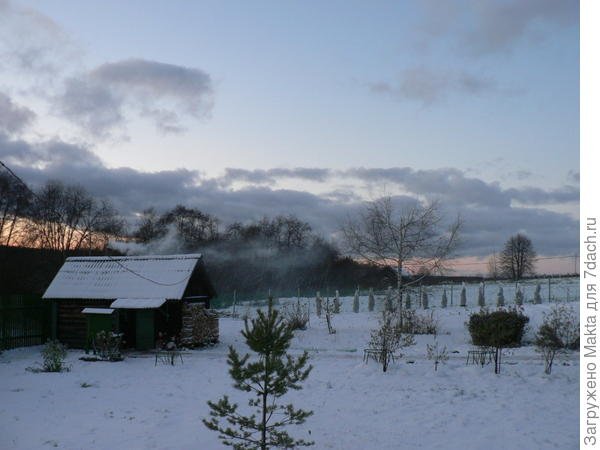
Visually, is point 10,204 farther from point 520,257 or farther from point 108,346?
point 520,257

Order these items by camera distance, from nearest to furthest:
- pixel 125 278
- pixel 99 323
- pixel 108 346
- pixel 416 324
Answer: pixel 108 346, pixel 99 323, pixel 125 278, pixel 416 324

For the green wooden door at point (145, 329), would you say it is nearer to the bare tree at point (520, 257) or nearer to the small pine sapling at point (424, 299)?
the small pine sapling at point (424, 299)

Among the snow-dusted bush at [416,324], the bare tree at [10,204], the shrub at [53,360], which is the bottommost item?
the shrub at [53,360]

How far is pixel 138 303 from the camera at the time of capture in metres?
22.2

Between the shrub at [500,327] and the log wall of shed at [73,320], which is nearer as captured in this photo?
the shrub at [500,327]

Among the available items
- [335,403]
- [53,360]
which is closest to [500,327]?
[335,403]

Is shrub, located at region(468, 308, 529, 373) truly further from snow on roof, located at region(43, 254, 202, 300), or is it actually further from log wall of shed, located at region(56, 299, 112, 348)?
log wall of shed, located at region(56, 299, 112, 348)

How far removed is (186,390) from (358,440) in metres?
6.11

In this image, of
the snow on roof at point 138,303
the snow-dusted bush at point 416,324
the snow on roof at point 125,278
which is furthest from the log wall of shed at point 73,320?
the snow-dusted bush at point 416,324

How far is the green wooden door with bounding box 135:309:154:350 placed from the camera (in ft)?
74.2

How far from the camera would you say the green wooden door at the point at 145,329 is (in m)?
22.6

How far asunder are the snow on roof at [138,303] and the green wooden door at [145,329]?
1.61 ft

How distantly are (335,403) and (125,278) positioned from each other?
13815mm

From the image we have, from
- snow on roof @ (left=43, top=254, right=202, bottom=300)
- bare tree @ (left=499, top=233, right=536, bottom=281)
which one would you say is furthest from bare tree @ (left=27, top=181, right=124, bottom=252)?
bare tree @ (left=499, top=233, right=536, bottom=281)
